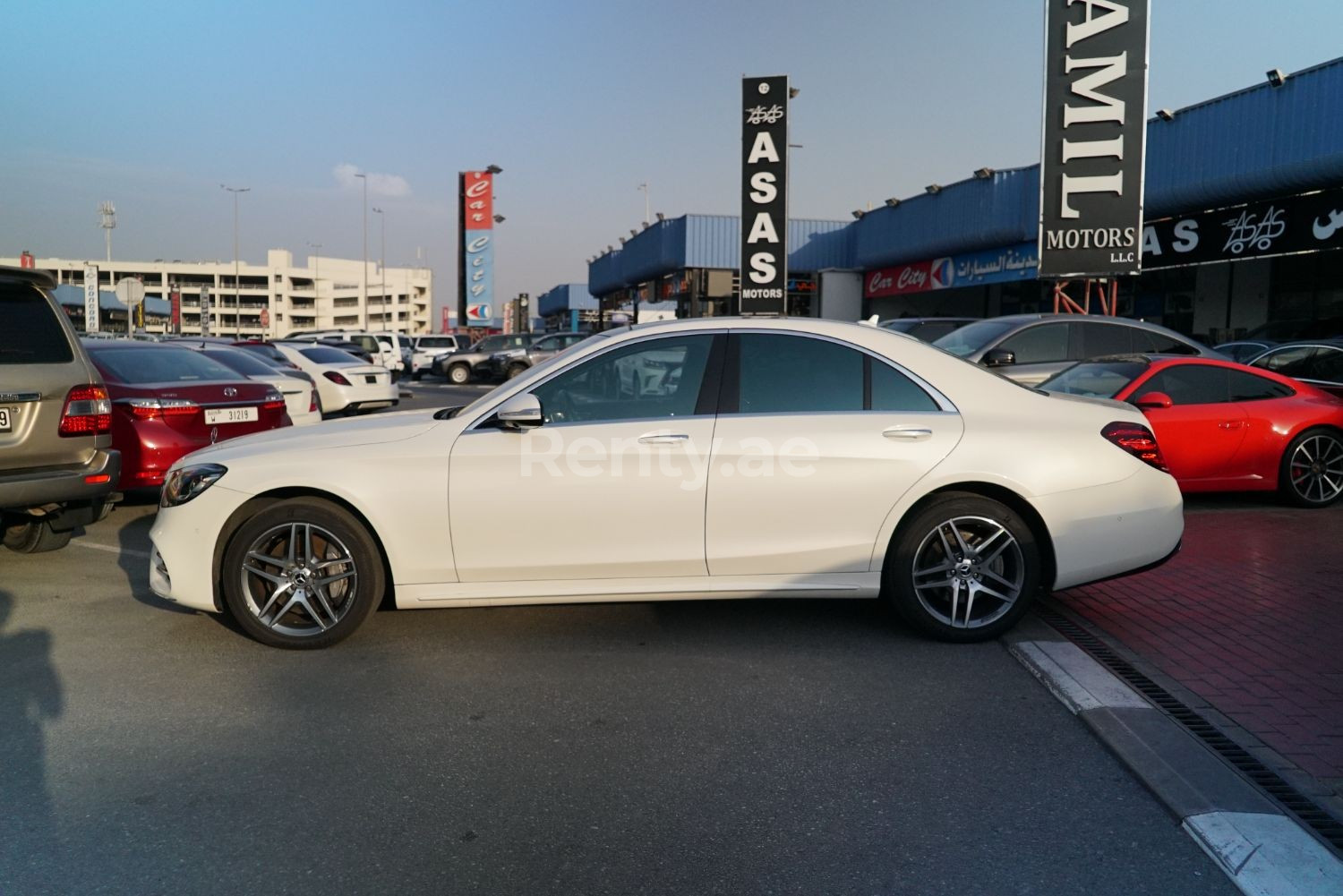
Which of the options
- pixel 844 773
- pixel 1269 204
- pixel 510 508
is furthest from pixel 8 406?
pixel 1269 204

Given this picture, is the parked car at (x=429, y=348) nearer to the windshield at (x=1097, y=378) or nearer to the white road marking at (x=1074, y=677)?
the windshield at (x=1097, y=378)

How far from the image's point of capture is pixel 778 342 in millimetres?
5355

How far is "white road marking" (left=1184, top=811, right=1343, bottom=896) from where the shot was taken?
9.74 ft

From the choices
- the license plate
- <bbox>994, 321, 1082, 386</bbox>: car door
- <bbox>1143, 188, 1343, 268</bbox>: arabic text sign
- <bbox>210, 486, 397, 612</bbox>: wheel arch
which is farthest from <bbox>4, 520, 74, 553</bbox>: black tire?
<bbox>1143, 188, 1343, 268</bbox>: arabic text sign

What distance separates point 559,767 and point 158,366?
726 cm

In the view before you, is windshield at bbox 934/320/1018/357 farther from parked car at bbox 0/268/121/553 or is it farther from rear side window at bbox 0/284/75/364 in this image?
rear side window at bbox 0/284/75/364

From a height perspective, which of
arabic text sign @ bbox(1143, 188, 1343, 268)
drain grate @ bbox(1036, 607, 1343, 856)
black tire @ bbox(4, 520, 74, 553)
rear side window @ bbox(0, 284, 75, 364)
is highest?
arabic text sign @ bbox(1143, 188, 1343, 268)

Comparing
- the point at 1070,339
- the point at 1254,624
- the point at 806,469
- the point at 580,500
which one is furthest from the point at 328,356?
A: the point at 1254,624

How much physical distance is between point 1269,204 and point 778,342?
61.5ft

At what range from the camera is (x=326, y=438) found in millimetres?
5238

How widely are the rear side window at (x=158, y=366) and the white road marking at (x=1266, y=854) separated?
→ 8.45 metres

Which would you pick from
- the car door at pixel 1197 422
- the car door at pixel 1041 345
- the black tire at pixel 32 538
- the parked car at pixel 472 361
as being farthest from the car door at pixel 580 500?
the parked car at pixel 472 361

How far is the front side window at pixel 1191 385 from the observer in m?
9.03

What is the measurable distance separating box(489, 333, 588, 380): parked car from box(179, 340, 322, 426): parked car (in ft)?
61.0
